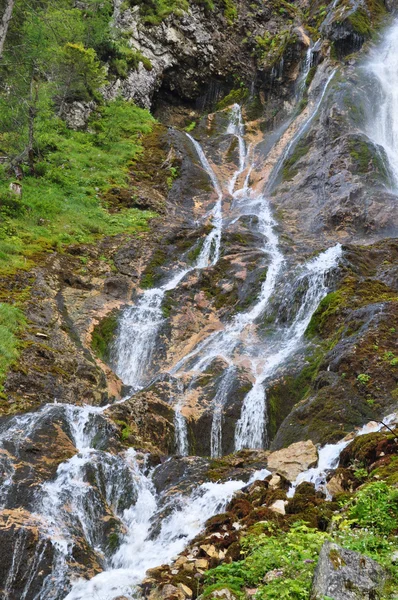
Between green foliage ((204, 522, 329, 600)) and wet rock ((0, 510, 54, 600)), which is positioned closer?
green foliage ((204, 522, 329, 600))

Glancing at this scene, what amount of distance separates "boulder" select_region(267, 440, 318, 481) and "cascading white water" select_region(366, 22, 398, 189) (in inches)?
706

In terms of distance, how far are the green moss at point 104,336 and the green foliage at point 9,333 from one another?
7.93ft

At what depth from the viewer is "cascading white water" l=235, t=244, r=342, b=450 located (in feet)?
40.8

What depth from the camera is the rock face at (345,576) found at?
3.59 m

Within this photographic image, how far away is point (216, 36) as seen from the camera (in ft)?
128

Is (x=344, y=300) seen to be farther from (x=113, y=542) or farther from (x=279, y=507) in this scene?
(x=113, y=542)

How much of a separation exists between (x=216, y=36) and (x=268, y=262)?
2713 centimetres

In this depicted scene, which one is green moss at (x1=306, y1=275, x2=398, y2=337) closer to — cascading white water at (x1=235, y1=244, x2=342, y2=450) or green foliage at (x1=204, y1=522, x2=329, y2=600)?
cascading white water at (x1=235, y1=244, x2=342, y2=450)

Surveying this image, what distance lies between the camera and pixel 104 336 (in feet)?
53.9

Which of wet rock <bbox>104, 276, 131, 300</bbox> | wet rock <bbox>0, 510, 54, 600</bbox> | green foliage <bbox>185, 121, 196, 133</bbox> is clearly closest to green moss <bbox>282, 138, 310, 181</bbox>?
green foliage <bbox>185, 121, 196, 133</bbox>

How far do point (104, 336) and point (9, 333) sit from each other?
148 inches

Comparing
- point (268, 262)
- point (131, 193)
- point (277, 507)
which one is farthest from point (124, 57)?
point (277, 507)

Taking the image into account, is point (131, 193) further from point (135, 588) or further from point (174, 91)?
point (135, 588)

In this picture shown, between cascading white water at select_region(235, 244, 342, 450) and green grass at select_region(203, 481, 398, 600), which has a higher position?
cascading white water at select_region(235, 244, 342, 450)
